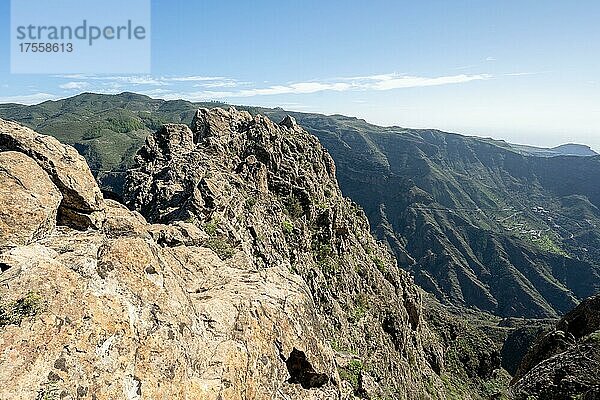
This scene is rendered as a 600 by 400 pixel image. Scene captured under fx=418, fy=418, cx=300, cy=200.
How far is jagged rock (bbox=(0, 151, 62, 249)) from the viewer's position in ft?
35.8

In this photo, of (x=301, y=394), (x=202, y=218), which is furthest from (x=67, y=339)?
(x=202, y=218)

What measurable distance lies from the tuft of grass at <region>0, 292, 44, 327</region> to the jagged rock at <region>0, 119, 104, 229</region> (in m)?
7.33

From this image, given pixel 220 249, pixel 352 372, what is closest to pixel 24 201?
pixel 220 249

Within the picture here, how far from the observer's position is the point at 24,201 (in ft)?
37.8

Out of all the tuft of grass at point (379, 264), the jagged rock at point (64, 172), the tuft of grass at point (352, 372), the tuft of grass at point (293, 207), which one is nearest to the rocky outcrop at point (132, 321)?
the jagged rock at point (64, 172)

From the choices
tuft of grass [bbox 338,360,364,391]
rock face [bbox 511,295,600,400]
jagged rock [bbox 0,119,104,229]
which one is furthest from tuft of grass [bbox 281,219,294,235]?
jagged rock [bbox 0,119,104,229]

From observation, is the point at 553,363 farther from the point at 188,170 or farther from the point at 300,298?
the point at 188,170

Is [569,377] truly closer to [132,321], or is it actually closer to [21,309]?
[132,321]

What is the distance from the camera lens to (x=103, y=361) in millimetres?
7836

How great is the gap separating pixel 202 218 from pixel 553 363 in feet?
76.1

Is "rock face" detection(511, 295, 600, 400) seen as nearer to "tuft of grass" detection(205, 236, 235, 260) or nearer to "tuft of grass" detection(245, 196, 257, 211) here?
"tuft of grass" detection(205, 236, 235, 260)

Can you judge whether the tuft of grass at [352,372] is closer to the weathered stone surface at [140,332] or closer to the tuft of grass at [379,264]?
the weathered stone surface at [140,332]

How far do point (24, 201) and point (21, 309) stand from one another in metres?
5.13

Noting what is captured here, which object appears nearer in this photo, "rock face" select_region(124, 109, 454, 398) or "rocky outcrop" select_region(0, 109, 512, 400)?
"rocky outcrop" select_region(0, 109, 512, 400)
